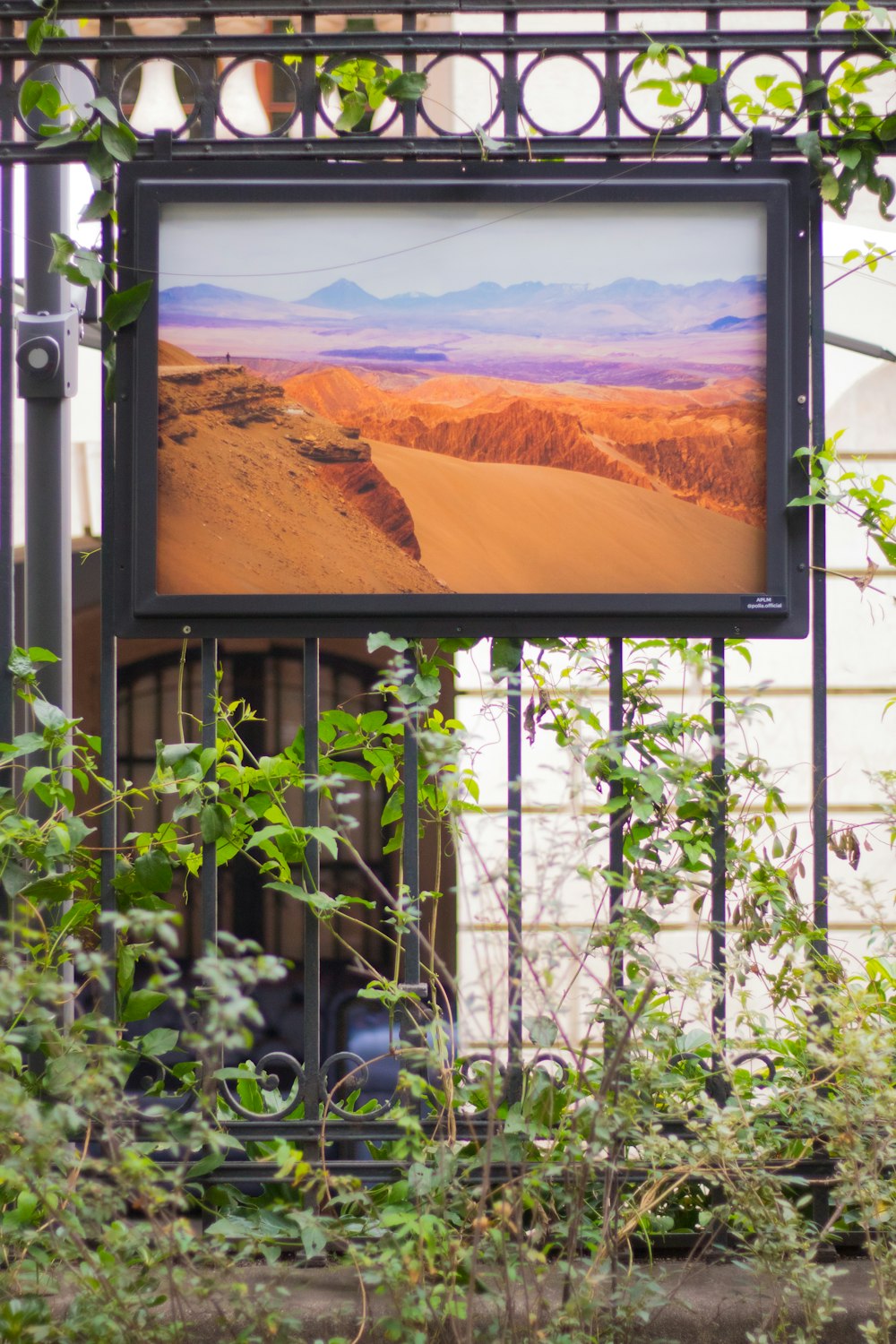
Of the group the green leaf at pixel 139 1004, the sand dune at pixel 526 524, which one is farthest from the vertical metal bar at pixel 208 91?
the green leaf at pixel 139 1004

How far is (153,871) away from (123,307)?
120cm

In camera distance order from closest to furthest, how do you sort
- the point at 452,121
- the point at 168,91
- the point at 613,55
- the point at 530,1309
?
the point at 530,1309 → the point at 613,55 → the point at 168,91 → the point at 452,121

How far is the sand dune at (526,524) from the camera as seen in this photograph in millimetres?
2439

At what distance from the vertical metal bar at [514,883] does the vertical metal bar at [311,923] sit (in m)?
0.42

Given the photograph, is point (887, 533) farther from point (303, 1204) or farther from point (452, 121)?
point (452, 121)

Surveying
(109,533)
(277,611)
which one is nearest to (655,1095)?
(277,611)

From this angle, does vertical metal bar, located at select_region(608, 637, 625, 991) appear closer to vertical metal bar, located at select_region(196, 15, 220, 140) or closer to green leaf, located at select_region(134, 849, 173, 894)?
green leaf, located at select_region(134, 849, 173, 894)

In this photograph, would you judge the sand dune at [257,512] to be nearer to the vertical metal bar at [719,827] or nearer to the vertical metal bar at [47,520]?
the vertical metal bar at [47,520]

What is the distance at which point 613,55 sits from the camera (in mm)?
2400

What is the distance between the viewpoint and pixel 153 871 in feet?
7.88

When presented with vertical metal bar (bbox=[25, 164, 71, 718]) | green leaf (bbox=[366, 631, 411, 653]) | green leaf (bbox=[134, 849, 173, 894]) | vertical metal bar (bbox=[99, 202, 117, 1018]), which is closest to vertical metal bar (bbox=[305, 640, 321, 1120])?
green leaf (bbox=[366, 631, 411, 653])

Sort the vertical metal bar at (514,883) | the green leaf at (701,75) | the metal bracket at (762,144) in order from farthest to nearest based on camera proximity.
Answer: the metal bracket at (762,144)
the green leaf at (701,75)
the vertical metal bar at (514,883)

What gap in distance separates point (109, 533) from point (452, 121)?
3278 mm

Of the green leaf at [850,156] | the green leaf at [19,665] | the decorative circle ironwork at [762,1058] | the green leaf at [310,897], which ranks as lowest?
the decorative circle ironwork at [762,1058]
